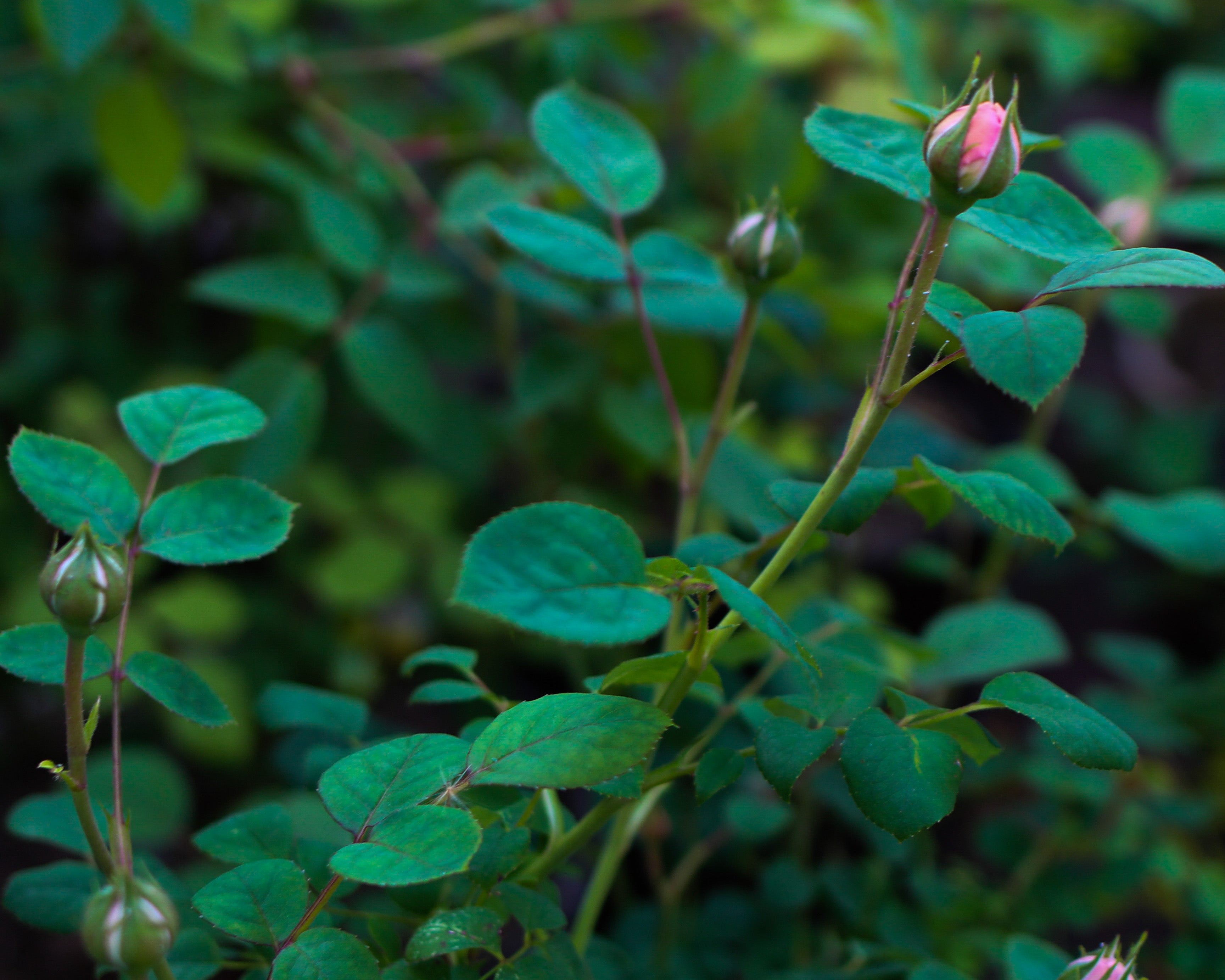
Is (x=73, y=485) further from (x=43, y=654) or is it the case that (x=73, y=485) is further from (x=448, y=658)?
(x=448, y=658)

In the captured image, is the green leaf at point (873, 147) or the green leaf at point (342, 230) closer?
the green leaf at point (873, 147)

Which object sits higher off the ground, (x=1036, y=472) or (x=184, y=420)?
(x=184, y=420)

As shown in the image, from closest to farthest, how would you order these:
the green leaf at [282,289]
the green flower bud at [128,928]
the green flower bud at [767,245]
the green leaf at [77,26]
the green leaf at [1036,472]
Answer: the green flower bud at [128,928], the green flower bud at [767,245], the green leaf at [1036,472], the green leaf at [77,26], the green leaf at [282,289]

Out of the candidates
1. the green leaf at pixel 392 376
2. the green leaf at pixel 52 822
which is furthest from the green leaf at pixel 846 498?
the green leaf at pixel 392 376

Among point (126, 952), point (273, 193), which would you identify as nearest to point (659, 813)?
point (126, 952)

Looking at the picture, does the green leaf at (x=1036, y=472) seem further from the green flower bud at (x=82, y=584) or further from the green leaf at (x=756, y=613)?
the green flower bud at (x=82, y=584)

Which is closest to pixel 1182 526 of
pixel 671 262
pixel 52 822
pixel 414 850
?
pixel 671 262

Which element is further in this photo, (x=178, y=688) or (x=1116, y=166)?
(x=1116, y=166)

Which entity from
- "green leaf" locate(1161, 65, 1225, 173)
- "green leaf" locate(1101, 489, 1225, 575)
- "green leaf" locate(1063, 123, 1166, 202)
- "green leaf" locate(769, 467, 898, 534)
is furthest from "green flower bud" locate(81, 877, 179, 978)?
"green leaf" locate(1161, 65, 1225, 173)
